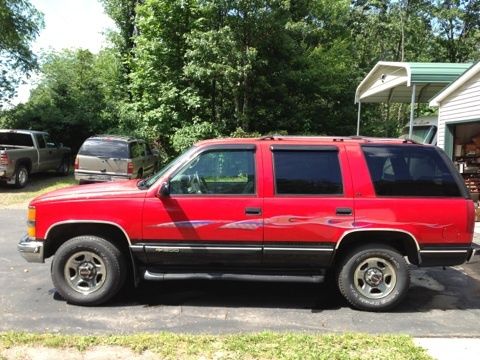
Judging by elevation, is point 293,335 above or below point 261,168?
below

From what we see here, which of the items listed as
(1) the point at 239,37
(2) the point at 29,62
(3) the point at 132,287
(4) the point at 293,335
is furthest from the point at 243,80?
(4) the point at 293,335

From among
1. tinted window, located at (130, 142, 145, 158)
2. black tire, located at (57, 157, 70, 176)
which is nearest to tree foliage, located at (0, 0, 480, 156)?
black tire, located at (57, 157, 70, 176)

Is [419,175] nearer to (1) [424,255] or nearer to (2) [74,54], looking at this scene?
(1) [424,255]

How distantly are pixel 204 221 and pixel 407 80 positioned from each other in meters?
9.27

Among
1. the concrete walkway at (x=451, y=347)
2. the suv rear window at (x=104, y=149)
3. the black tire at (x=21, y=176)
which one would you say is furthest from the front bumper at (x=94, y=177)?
the concrete walkway at (x=451, y=347)

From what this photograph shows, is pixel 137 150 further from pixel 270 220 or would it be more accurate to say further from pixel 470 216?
pixel 470 216

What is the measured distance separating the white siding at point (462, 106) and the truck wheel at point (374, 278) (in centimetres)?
756

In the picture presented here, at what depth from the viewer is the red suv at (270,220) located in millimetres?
5371

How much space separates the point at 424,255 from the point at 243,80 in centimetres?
1541

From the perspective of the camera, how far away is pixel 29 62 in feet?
82.8

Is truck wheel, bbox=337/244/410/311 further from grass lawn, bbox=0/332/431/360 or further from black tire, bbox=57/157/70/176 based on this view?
black tire, bbox=57/157/70/176

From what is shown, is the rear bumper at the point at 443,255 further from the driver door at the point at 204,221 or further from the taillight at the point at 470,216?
the driver door at the point at 204,221

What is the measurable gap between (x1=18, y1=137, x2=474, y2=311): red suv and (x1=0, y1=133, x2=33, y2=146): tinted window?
13301 millimetres

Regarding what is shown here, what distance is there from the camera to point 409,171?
5.55m
